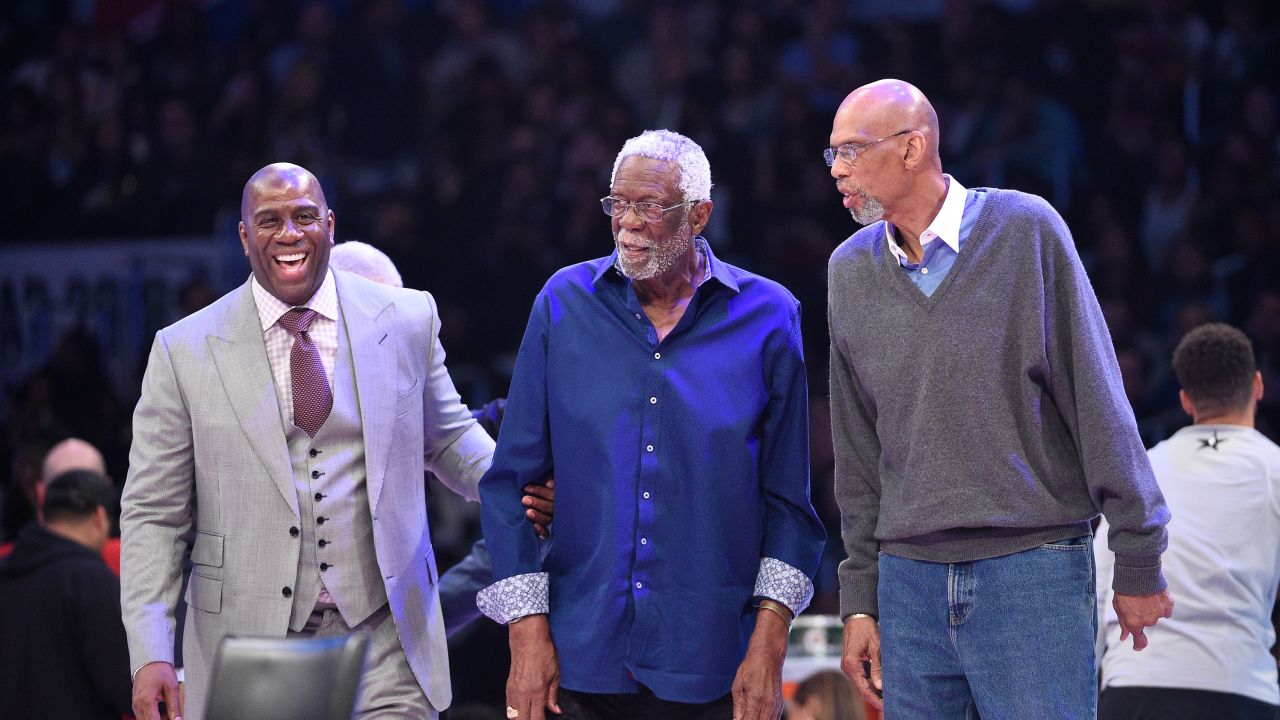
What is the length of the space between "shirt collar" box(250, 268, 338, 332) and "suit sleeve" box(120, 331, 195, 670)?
213 mm

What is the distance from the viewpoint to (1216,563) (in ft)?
12.1

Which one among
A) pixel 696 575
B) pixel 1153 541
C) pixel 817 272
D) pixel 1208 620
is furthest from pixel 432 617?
pixel 817 272

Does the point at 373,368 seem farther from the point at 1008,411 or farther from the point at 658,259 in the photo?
the point at 1008,411

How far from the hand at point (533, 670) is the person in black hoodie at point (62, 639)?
1728 mm

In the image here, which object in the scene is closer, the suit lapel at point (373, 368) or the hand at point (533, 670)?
the hand at point (533, 670)

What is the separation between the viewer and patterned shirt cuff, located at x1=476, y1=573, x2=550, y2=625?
2660 mm

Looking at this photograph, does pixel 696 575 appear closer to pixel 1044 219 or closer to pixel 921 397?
pixel 921 397

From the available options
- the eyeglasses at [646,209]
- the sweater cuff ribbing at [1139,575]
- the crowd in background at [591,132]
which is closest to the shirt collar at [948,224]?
the eyeglasses at [646,209]

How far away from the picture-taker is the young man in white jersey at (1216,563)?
3668 mm

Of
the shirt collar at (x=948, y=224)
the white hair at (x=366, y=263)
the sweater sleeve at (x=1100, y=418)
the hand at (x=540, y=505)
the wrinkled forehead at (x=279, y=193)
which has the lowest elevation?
the hand at (x=540, y=505)

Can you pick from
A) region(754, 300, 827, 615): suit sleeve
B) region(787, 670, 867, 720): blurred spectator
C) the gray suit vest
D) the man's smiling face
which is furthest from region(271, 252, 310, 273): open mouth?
region(787, 670, 867, 720): blurred spectator

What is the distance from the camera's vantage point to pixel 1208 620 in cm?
369

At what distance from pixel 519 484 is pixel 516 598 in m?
0.22

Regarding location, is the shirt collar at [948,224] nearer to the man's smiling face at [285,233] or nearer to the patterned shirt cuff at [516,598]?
the patterned shirt cuff at [516,598]
